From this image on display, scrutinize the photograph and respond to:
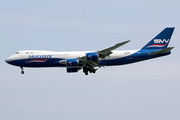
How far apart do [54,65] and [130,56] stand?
12.1m

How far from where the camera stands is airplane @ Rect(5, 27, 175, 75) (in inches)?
2098

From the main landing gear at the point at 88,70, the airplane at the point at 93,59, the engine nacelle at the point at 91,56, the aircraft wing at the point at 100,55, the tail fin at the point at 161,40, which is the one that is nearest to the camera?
the aircraft wing at the point at 100,55

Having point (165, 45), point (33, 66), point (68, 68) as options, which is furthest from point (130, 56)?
point (33, 66)

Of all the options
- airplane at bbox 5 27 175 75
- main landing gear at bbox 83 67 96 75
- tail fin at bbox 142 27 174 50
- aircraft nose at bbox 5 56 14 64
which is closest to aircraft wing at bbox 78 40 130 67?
airplane at bbox 5 27 175 75

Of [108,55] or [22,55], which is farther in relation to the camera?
[22,55]

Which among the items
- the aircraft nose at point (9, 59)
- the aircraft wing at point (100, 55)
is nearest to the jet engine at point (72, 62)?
the aircraft wing at point (100, 55)

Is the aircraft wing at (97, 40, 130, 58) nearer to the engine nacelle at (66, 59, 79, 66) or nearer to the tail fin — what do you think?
the engine nacelle at (66, 59, 79, 66)

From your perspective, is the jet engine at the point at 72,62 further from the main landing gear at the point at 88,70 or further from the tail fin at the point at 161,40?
the tail fin at the point at 161,40

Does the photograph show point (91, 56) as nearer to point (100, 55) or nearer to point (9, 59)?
point (100, 55)

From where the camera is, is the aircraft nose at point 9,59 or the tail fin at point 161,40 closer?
the tail fin at point 161,40

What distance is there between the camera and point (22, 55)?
186ft

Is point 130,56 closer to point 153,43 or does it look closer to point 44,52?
point 153,43

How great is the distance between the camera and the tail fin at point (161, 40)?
5706 centimetres

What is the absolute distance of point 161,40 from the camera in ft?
188
